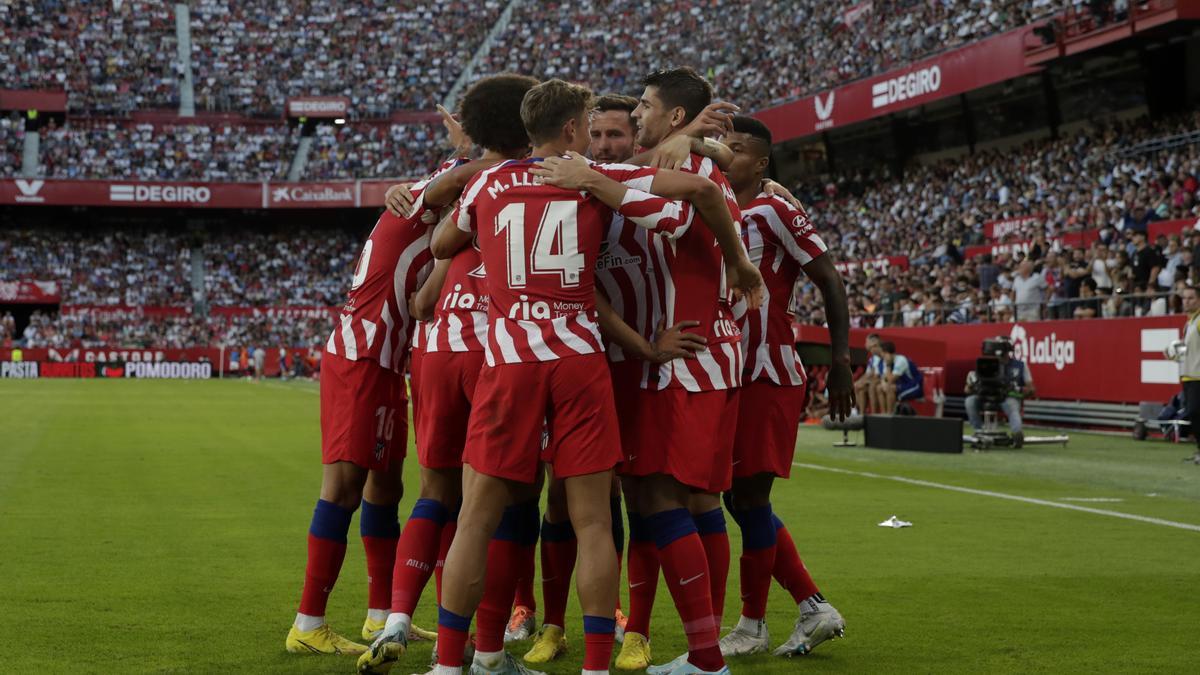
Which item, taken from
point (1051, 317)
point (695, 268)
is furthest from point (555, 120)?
point (1051, 317)

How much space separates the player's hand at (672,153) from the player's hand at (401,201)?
3.55ft

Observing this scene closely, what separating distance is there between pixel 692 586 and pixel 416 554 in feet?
3.81

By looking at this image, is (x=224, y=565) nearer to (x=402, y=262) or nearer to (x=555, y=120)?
(x=402, y=262)

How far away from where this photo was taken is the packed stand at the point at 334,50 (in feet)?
209

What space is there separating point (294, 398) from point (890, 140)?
20743mm

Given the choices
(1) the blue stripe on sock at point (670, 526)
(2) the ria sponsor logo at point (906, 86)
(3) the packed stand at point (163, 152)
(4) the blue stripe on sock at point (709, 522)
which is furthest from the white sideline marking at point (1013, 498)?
(3) the packed stand at point (163, 152)

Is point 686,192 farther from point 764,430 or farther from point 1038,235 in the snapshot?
point 1038,235

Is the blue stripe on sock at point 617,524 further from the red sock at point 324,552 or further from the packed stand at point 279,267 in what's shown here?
the packed stand at point 279,267

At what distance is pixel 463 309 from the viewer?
5.27m

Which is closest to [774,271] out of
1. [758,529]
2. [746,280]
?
[746,280]

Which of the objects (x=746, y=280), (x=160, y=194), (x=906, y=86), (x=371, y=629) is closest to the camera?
(x=746, y=280)

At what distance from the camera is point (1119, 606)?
6.83 m

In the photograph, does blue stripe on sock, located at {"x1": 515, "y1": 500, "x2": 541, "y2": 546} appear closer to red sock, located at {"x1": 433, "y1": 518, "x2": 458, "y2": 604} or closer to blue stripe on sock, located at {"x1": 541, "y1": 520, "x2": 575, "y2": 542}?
blue stripe on sock, located at {"x1": 541, "y1": 520, "x2": 575, "y2": 542}

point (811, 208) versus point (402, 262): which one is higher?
point (811, 208)
